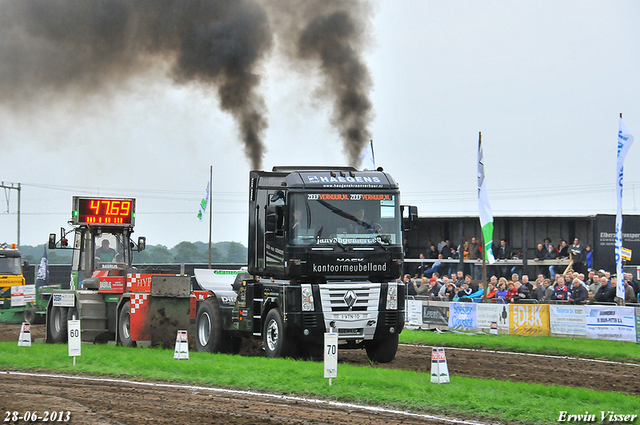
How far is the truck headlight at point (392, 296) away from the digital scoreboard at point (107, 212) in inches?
341

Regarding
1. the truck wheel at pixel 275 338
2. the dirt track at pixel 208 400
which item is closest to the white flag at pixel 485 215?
the dirt track at pixel 208 400

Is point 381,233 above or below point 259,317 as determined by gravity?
above

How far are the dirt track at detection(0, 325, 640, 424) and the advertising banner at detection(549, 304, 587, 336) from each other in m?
5.90

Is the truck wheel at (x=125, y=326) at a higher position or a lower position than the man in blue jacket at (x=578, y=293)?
lower

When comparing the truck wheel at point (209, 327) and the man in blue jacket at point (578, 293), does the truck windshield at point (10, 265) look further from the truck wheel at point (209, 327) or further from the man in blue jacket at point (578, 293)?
the man in blue jacket at point (578, 293)

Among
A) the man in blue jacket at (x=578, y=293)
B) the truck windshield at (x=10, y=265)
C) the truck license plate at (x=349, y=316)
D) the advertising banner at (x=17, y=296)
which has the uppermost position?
the truck windshield at (x=10, y=265)

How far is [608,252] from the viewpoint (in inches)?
1034

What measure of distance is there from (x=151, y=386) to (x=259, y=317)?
4220 mm

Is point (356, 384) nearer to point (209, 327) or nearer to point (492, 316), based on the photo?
point (209, 327)

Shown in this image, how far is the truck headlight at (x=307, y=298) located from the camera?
579 inches

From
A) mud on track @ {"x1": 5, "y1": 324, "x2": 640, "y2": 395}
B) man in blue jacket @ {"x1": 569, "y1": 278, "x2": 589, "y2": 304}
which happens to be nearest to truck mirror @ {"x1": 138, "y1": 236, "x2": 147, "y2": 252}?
mud on track @ {"x1": 5, "y1": 324, "x2": 640, "y2": 395}

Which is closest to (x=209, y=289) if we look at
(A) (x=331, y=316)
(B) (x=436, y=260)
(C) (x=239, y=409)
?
(A) (x=331, y=316)

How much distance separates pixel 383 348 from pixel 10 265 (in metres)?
21.8

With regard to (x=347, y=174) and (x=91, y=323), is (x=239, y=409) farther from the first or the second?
(x=91, y=323)
